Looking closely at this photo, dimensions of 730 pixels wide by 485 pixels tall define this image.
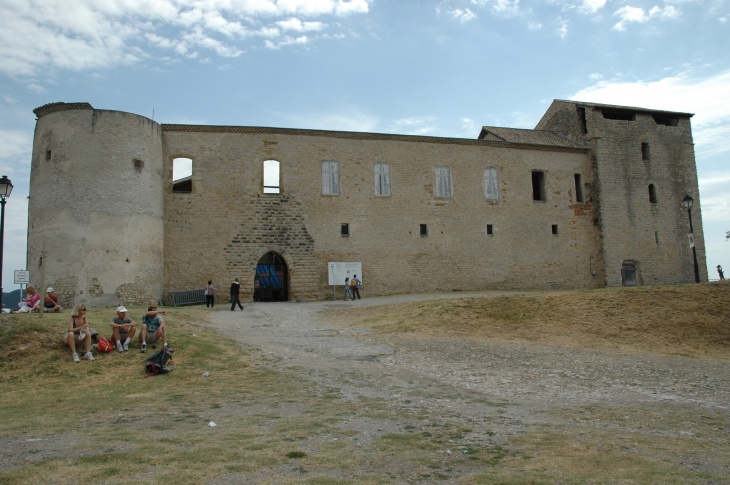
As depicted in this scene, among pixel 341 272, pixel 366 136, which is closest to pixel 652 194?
pixel 366 136

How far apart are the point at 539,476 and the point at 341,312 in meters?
14.1

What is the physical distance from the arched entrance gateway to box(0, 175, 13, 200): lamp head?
12248 mm

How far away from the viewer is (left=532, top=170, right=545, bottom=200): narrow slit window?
2703cm

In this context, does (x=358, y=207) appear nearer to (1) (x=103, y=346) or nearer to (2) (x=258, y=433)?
(1) (x=103, y=346)

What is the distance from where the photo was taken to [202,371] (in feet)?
31.8

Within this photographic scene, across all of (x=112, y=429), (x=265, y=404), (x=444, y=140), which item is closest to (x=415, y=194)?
(x=444, y=140)

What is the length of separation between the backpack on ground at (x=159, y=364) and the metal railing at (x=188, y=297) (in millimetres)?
11471

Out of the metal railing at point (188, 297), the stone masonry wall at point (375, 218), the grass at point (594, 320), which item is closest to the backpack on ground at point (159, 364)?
the grass at point (594, 320)

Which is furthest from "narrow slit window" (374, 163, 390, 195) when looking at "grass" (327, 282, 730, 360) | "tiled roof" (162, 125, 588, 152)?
"grass" (327, 282, 730, 360)

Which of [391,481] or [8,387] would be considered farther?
[8,387]

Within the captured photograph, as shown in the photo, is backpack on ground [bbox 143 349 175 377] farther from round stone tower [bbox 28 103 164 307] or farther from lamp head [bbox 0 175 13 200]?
round stone tower [bbox 28 103 164 307]

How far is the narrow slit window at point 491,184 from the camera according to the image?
2575cm

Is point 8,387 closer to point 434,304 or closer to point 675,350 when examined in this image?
point 434,304

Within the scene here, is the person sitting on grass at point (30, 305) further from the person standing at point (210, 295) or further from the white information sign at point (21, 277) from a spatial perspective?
the person standing at point (210, 295)
